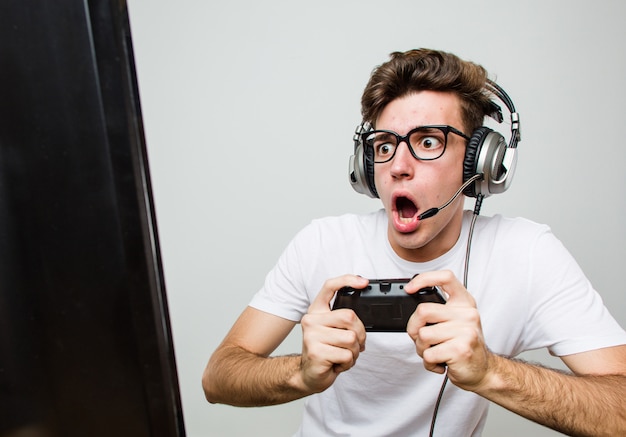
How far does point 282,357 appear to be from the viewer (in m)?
1.03

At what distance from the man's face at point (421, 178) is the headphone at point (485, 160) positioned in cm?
3

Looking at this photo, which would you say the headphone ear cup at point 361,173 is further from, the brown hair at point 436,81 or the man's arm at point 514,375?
the man's arm at point 514,375

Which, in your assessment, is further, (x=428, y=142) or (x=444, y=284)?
(x=428, y=142)

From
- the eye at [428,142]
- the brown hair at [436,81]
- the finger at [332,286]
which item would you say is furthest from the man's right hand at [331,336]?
the brown hair at [436,81]

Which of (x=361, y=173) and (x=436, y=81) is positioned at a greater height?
(x=436, y=81)

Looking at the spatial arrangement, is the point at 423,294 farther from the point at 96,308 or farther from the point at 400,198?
the point at 96,308

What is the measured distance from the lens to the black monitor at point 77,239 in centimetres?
35

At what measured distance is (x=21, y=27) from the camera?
0.35 meters

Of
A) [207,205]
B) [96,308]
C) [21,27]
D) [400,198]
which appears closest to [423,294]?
[400,198]

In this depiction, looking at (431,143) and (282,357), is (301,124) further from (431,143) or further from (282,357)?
(282,357)

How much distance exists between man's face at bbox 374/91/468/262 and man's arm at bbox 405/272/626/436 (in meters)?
0.34

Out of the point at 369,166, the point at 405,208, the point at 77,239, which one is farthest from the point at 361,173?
the point at 77,239

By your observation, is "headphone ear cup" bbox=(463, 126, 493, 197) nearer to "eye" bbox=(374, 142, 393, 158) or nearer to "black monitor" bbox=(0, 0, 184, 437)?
"eye" bbox=(374, 142, 393, 158)

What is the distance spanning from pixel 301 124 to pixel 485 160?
785 mm
